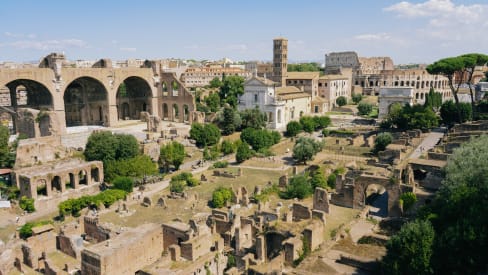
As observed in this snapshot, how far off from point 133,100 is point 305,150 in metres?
34.5

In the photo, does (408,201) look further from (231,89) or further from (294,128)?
(231,89)

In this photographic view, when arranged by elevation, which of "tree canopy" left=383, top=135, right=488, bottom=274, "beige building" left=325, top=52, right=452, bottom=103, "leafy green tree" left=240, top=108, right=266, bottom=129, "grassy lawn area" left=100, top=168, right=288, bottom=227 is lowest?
"grassy lawn area" left=100, top=168, right=288, bottom=227

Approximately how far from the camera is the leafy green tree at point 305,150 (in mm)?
39906

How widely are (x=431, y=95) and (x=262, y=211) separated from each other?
141ft

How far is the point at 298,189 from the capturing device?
29.7 meters

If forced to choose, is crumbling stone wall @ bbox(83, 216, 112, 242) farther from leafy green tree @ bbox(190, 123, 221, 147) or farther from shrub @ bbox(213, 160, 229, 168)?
leafy green tree @ bbox(190, 123, 221, 147)

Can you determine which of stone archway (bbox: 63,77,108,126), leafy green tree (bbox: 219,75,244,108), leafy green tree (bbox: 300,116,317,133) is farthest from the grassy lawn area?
leafy green tree (bbox: 219,75,244,108)

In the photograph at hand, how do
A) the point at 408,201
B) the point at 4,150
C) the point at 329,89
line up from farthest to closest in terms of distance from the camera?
the point at 329,89, the point at 4,150, the point at 408,201

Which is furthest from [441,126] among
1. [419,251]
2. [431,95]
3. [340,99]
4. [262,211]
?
[419,251]

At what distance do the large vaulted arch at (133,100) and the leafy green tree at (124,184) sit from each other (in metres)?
30.8

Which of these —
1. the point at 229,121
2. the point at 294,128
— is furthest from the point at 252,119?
the point at 294,128

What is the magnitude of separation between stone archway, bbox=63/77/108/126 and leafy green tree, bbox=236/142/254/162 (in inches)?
934

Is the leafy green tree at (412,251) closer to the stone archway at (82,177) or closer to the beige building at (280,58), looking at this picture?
the stone archway at (82,177)

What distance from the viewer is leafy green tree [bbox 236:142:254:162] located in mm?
41375
